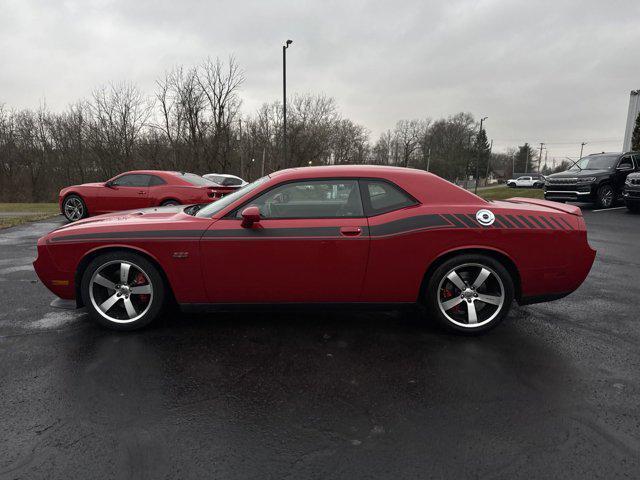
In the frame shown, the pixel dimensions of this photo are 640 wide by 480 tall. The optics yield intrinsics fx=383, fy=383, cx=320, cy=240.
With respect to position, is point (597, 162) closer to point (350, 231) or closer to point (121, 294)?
point (350, 231)

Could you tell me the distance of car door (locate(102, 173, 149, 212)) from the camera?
Result: 977 centimetres

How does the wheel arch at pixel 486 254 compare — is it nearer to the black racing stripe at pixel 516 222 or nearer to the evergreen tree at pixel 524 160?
the black racing stripe at pixel 516 222

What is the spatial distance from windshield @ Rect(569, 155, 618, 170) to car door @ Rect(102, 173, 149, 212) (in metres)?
14.7

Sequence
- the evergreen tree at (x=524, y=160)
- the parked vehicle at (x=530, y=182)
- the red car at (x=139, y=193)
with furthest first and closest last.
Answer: the evergreen tree at (x=524, y=160), the parked vehicle at (x=530, y=182), the red car at (x=139, y=193)

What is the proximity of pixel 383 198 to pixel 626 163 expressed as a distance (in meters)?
14.6

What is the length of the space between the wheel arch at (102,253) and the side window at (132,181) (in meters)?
7.12

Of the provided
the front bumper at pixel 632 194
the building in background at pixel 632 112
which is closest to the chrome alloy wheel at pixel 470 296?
the front bumper at pixel 632 194

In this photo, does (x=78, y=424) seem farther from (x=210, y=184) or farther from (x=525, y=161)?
(x=525, y=161)

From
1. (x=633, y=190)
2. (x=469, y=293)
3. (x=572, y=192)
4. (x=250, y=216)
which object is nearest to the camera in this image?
(x=250, y=216)

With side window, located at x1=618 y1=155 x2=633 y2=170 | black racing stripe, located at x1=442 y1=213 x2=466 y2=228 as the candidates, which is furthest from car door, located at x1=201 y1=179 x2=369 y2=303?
side window, located at x1=618 y1=155 x2=633 y2=170

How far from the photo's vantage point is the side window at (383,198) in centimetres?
324

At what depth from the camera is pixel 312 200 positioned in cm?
333

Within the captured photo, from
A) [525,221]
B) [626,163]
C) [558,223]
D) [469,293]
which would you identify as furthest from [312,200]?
[626,163]

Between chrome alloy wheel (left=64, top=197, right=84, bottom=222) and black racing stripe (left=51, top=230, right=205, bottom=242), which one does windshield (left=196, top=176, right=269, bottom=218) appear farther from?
chrome alloy wheel (left=64, top=197, right=84, bottom=222)
